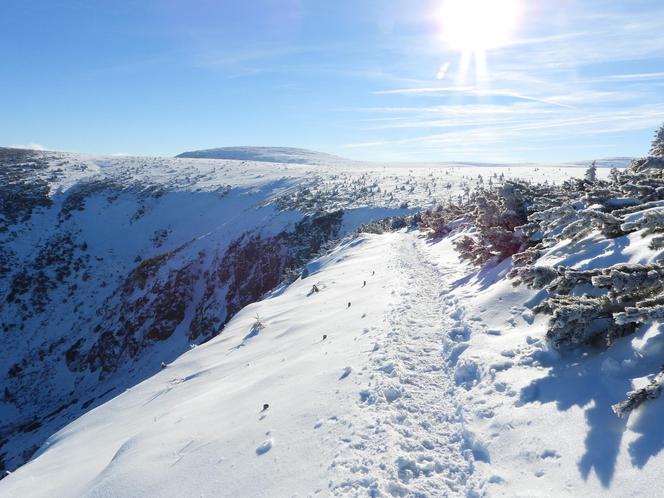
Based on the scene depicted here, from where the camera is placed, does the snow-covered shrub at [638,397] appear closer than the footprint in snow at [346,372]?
Yes

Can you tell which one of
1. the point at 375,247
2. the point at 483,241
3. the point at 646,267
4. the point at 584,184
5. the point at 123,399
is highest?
the point at 584,184

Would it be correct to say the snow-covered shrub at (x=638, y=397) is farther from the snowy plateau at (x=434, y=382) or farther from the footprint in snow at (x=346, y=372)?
the footprint in snow at (x=346, y=372)

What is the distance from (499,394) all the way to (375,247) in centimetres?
1515

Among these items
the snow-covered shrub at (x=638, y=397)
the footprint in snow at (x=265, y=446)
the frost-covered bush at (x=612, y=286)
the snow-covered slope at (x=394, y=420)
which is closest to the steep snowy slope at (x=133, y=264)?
the snow-covered slope at (x=394, y=420)

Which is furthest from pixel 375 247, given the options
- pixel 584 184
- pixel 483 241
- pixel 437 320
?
pixel 437 320

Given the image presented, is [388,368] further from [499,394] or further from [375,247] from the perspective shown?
[375,247]

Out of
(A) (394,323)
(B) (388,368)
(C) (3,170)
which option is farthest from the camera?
(C) (3,170)

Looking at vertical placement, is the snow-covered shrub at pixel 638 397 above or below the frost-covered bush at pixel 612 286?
below

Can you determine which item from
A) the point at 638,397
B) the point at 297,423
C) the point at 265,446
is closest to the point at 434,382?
the point at 297,423

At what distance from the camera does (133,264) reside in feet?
127

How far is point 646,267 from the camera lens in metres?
4.62

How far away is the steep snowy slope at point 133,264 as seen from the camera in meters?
26.3

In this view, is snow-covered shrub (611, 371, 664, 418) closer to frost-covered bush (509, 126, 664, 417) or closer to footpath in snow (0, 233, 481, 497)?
frost-covered bush (509, 126, 664, 417)

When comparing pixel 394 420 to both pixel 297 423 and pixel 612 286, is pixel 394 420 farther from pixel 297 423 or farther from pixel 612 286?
pixel 612 286
